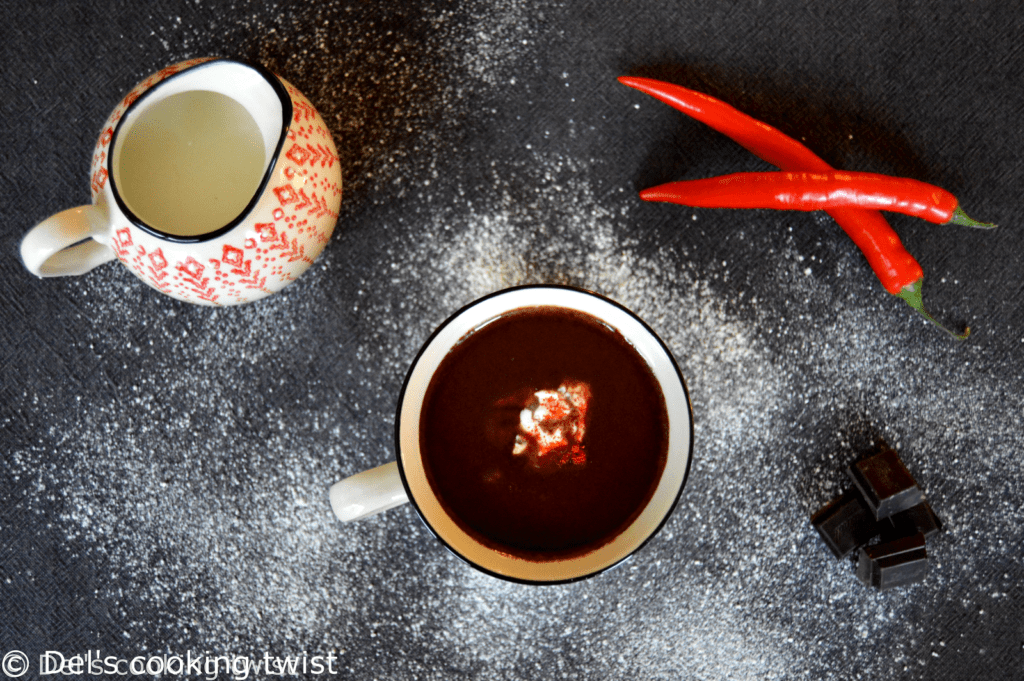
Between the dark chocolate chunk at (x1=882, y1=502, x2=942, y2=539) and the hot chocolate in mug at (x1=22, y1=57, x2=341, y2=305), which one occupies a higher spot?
the hot chocolate in mug at (x1=22, y1=57, x2=341, y2=305)

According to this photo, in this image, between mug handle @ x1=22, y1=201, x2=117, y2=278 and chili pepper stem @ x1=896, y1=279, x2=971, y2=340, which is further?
chili pepper stem @ x1=896, y1=279, x2=971, y2=340

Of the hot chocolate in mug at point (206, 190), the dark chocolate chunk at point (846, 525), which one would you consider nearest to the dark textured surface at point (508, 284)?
the dark chocolate chunk at point (846, 525)

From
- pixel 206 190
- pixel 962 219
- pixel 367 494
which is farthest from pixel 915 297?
pixel 206 190

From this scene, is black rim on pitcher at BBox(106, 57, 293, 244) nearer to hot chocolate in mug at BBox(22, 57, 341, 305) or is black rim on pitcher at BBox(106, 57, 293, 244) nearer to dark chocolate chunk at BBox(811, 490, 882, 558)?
hot chocolate in mug at BBox(22, 57, 341, 305)

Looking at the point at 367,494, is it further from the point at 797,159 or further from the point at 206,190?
the point at 797,159

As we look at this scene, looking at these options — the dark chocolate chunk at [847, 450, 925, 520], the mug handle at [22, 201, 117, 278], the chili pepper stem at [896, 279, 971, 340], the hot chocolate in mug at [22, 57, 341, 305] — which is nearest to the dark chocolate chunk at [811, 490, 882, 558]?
the dark chocolate chunk at [847, 450, 925, 520]

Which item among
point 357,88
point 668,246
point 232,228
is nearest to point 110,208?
point 232,228

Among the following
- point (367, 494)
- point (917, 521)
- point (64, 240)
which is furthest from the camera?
point (917, 521)

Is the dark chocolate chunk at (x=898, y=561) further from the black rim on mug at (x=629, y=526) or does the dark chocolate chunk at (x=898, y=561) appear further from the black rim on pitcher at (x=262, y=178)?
the black rim on pitcher at (x=262, y=178)
